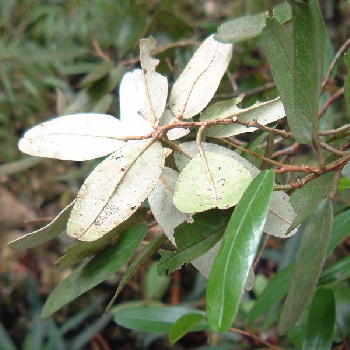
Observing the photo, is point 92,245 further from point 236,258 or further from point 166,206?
point 236,258

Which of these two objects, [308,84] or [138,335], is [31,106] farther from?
[308,84]

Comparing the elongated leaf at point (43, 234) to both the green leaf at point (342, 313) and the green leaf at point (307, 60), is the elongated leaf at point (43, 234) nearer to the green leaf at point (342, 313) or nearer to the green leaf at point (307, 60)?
the green leaf at point (307, 60)

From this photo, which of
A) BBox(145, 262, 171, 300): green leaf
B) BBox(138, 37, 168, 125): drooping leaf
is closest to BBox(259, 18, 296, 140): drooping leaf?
BBox(138, 37, 168, 125): drooping leaf

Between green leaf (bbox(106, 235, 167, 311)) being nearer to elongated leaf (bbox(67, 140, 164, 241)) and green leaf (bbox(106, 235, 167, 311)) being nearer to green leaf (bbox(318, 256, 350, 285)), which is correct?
elongated leaf (bbox(67, 140, 164, 241))

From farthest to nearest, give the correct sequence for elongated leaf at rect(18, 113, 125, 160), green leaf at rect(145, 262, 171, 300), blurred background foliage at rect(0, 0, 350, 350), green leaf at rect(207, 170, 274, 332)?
green leaf at rect(145, 262, 171, 300) < blurred background foliage at rect(0, 0, 350, 350) < elongated leaf at rect(18, 113, 125, 160) < green leaf at rect(207, 170, 274, 332)

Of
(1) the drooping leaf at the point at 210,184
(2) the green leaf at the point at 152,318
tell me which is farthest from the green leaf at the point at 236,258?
(2) the green leaf at the point at 152,318
